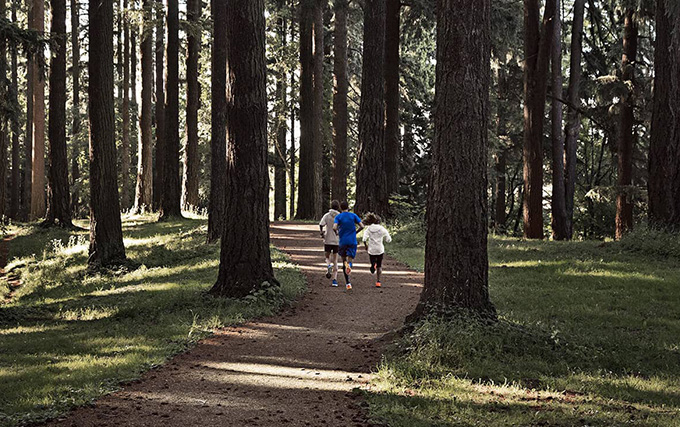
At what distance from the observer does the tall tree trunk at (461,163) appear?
8.98 metres

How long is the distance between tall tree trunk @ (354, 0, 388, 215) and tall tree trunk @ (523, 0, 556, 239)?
4.53 metres

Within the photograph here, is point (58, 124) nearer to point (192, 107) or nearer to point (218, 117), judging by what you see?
point (192, 107)

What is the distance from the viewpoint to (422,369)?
7.97 meters

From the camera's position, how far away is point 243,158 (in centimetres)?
1232

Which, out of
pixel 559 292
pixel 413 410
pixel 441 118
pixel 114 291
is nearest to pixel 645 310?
pixel 559 292

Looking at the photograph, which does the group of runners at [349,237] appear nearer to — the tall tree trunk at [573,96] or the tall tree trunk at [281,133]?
the tall tree trunk at [573,96]

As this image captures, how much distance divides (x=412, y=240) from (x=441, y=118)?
35.6ft

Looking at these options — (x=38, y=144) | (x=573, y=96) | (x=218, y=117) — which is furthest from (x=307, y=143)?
(x=38, y=144)

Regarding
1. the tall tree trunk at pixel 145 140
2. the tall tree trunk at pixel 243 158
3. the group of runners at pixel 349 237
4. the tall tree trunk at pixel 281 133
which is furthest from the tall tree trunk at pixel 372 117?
the tall tree trunk at pixel 145 140

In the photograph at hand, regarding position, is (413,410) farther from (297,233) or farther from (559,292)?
(297,233)

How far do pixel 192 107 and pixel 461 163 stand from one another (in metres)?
21.1

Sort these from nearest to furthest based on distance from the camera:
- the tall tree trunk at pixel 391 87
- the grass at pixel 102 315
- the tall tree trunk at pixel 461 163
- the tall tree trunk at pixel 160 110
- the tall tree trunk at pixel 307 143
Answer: the grass at pixel 102 315
the tall tree trunk at pixel 461 163
the tall tree trunk at pixel 391 87
the tall tree trunk at pixel 160 110
the tall tree trunk at pixel 307 143

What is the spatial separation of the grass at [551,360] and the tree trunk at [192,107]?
18094 millimetres

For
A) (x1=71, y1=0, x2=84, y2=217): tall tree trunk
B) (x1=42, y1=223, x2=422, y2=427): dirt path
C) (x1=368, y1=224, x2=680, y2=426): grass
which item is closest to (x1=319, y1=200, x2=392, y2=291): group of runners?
(x1=42, y1=223, x2=422, y2=427): dirt path
